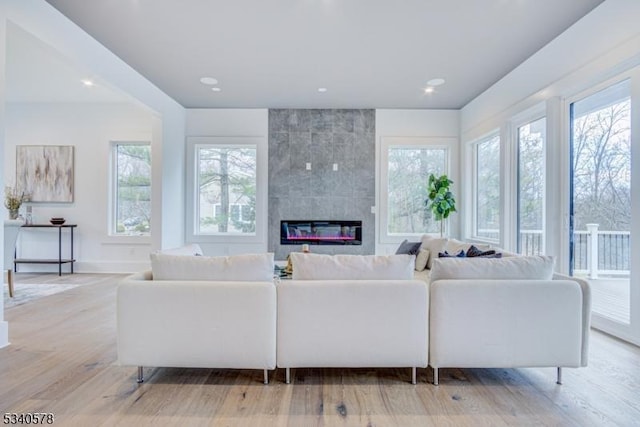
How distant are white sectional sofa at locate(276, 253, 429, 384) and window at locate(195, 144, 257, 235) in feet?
14.4

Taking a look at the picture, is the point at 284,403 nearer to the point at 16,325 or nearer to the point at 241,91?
the point at 16,325

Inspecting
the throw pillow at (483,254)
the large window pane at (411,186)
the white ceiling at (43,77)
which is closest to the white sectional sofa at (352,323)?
the throw pillow at (483,254)

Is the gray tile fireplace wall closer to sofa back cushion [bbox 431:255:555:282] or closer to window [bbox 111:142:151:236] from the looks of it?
window [bbox 111:142:151:236]

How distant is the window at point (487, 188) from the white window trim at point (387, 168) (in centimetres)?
42

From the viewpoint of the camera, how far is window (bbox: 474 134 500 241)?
5289 mm

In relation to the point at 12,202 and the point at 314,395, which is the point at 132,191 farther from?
the point at 314,395

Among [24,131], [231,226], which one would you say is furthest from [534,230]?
[24,131]

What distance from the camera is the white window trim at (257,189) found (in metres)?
6.33

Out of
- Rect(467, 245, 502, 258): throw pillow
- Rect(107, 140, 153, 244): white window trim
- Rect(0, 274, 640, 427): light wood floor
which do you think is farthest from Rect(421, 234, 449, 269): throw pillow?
Rect(107, 140, 153, 244): white window trim

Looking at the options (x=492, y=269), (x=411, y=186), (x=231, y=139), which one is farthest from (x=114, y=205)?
(x=492, y=269)

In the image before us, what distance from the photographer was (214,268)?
2273 millimetres

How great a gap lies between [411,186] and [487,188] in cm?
130

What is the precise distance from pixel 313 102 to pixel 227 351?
15.2ft

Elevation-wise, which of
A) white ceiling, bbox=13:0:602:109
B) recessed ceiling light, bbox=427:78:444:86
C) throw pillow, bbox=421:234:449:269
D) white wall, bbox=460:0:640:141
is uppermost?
recessed ceiling light, bbox=427:78:444:86
